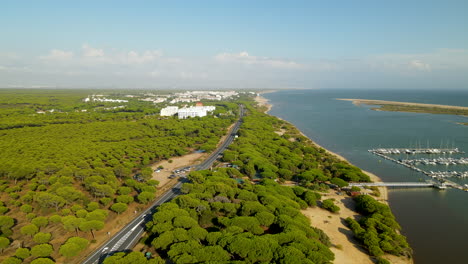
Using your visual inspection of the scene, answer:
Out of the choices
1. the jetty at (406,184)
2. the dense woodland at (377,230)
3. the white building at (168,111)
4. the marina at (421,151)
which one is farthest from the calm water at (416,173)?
the white building at (168,111)

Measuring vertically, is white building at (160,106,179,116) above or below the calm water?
above

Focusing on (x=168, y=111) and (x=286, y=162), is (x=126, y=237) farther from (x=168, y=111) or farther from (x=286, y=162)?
(x=168, y=111)

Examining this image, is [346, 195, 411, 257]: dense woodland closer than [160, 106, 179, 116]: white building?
Yes

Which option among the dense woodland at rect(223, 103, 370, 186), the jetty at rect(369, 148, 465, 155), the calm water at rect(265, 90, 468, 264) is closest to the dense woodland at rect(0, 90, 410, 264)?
the dense woodland at rect(223, 103, 370, 186)

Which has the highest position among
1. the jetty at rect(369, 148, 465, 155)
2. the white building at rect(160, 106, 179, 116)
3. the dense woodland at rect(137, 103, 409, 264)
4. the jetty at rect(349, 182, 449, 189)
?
the white building at rect(160, 106, 179, 116)

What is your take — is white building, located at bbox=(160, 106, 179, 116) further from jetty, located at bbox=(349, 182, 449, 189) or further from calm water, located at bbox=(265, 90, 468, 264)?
jetty, located at bbox=(349, 182, 449, 189)

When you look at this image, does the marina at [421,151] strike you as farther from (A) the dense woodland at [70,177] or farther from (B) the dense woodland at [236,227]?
(A) the dense woodland at [70,177]

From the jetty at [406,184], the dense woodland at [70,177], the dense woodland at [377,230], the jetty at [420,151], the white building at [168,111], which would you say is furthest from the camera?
the white building at [168,111]
